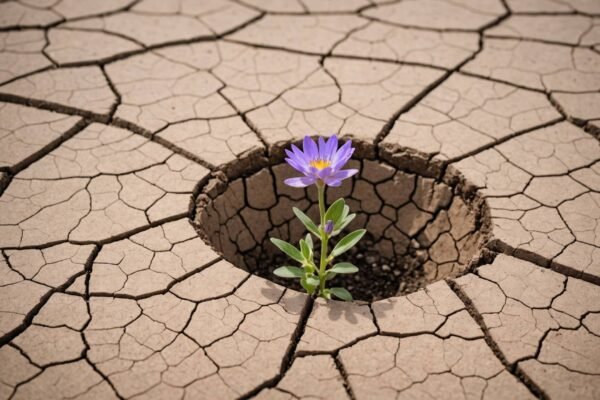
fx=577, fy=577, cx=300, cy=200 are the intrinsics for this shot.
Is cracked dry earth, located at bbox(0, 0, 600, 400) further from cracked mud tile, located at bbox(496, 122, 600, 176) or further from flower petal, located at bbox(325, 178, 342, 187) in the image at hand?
flower petal, located at bbox(325, 178, 342, 187)

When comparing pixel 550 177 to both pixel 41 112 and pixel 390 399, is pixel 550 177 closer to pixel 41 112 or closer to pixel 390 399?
pixel 390 399

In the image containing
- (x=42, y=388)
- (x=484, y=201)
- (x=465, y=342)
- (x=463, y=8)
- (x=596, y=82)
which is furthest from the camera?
(x=463, y=8)

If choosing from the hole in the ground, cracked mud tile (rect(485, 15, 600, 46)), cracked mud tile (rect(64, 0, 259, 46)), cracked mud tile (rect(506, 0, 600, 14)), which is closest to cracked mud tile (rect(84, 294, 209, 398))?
the hole in the ground

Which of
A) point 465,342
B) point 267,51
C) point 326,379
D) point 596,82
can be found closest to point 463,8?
point 596,82

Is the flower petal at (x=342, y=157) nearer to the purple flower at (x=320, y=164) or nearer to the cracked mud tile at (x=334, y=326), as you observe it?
the purple flower at (x=320, y=164)

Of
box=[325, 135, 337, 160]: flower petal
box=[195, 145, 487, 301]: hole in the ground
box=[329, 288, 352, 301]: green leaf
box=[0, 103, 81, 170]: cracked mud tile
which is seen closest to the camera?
box=[325, 135, 337, 160]: flower petal

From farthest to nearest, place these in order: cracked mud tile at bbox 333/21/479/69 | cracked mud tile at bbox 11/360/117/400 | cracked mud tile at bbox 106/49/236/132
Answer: cracked mud tile at bbox 333/21/479/69
cracked mud tile at bbox 106/49/236/132
cracked mud tile at bbox 11/360/117/400

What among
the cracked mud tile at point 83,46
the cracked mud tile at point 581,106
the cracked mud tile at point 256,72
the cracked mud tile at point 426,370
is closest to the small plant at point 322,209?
the cracked mud tile at point 426,370

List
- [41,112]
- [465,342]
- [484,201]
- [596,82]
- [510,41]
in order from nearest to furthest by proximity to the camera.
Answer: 1. [465,342]
2. [484,201]
3. [41,112]
4. [596,82]
5. [510,41]
